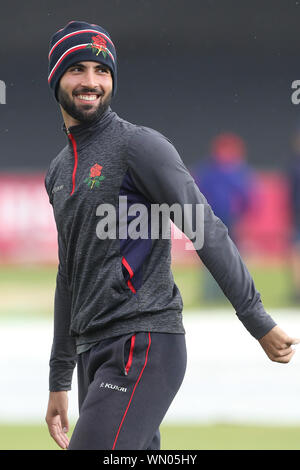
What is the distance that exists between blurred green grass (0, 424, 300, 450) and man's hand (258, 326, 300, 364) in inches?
92.1

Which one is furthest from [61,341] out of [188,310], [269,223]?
[269,223]

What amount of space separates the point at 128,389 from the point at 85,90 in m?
1.07

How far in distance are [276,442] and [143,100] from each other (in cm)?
1996

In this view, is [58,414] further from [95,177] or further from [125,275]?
[95,177]

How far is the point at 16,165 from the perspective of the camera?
2534 centimetres

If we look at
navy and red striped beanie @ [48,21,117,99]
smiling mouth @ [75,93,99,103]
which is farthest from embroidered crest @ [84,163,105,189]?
navy and red striped beanie @ [48,21,117,99]

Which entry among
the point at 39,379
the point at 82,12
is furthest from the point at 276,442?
the point at 82,12

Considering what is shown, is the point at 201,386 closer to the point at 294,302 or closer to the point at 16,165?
the point at 294,302

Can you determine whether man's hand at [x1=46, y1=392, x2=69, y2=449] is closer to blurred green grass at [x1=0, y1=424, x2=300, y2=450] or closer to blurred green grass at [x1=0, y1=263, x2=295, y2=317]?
blurred green grass at [x1=0, y1=424, x2=300, y2=450]

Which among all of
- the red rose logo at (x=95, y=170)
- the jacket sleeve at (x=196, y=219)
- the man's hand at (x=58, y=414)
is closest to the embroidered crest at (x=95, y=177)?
the red rose logo at (x=95, y=170)

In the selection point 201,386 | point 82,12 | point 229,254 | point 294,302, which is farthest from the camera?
point 82,12

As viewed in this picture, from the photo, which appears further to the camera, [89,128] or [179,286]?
[179,286]

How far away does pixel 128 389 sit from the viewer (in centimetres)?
333

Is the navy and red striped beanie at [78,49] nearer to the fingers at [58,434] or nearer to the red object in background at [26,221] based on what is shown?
the fingers at [58,434]
